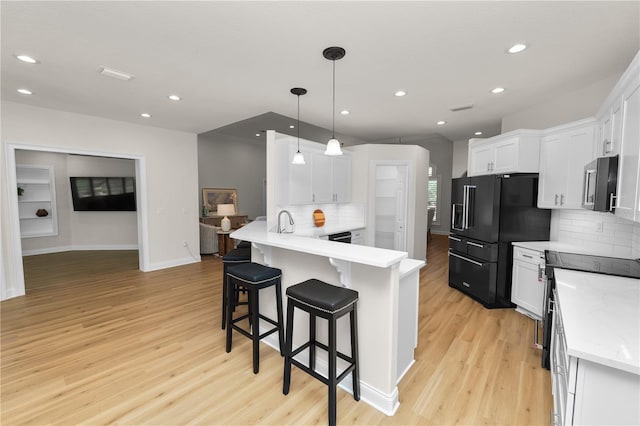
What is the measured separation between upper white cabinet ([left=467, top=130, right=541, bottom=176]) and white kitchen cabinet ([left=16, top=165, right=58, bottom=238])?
920 cm

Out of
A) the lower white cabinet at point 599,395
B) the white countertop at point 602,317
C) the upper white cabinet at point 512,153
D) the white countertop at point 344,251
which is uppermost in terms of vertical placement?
the upper white cabinet at point 512,153

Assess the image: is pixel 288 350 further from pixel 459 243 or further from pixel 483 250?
pixel 459 243

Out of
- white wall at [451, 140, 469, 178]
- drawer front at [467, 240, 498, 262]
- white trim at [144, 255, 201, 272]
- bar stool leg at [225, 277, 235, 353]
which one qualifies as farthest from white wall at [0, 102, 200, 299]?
white wall at [451, 140, 469, 178]

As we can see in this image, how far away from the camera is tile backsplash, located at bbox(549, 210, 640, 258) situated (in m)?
2.91

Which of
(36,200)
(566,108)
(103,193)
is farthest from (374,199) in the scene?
(36,200)

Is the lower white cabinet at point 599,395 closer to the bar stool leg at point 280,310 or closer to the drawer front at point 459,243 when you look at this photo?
the bar stool leg at point 280,310

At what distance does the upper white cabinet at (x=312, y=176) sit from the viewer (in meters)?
4.09

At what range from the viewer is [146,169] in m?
5.16

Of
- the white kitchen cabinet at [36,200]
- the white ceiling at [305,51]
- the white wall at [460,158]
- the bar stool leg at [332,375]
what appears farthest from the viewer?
the white wall at [460,158]

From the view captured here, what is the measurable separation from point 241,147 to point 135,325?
6323mm

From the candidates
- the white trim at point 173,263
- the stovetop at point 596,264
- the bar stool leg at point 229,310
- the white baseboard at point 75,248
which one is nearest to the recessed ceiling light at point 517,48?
the stovetop at point 596,264

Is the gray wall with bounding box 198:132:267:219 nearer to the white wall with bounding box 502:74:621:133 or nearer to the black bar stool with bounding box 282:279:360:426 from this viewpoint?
the black bar stool with bounding box 282:279:360:426

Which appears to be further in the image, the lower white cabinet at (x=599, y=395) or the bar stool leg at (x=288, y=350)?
the bar stool leg at (x=288, y=350)

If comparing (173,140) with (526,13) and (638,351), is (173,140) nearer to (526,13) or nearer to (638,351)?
(526,13)
